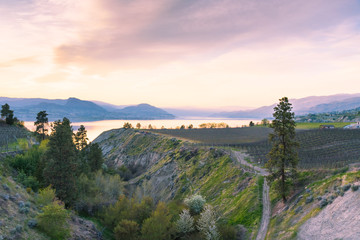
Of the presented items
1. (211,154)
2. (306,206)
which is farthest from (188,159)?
A: (306,206)

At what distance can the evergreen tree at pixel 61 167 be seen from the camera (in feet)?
149

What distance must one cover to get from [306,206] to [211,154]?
47.1 metres

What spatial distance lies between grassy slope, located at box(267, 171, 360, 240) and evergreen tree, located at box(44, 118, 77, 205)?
39.0m

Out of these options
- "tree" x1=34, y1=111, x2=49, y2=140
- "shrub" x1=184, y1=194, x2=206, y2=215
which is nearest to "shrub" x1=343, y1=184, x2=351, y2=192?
"shrub" x1=184, y1=194, x2=206, y2=215

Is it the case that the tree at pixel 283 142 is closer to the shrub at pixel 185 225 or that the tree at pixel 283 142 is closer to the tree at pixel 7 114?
the shrub at pixel 185 225

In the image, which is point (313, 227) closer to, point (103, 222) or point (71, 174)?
point (103, 222)

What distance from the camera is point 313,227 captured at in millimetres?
30453

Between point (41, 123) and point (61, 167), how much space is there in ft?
193

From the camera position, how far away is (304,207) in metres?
35.4

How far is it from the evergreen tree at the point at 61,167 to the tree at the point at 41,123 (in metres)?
52.6

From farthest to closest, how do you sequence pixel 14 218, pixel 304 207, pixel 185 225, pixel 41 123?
1. pixel 41 123
2. pixel 185 225
3. pixel 304 207
4. pixel 14 218

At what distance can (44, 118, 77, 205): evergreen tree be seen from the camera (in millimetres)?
45344

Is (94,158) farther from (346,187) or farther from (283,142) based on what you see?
(346,187)

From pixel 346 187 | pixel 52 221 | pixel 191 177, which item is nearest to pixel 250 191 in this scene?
pixel 346 187
